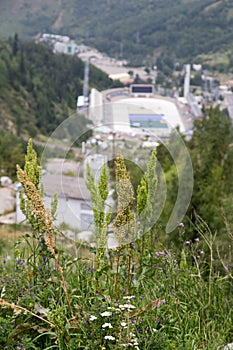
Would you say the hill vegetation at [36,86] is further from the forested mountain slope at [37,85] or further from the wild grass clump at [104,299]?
the wild grass clump at [104,299]

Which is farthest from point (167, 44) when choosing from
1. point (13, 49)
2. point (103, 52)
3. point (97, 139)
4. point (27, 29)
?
point (97, 139)

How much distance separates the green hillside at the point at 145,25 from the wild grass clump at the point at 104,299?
60.1 metres

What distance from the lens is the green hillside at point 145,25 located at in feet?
220

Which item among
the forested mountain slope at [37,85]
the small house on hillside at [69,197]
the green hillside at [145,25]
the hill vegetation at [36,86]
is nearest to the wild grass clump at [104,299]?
the small house on hillside at [69,197]

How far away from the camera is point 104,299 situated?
192 centimetres

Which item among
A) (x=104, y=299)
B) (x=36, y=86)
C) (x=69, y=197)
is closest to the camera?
(x=104, y=299)

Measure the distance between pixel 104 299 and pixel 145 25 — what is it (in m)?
77.6

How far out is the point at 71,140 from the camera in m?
2.30

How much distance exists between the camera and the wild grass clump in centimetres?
174

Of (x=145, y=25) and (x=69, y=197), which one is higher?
(x=145, y=25)

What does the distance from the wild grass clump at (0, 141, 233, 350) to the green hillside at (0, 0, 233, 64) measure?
197 feet

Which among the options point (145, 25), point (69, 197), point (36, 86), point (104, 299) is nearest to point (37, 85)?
Result: point (36, 86)

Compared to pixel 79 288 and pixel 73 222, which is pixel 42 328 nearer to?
pixel 79 288

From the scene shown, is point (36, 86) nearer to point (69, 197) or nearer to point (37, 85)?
point (37, 85)
